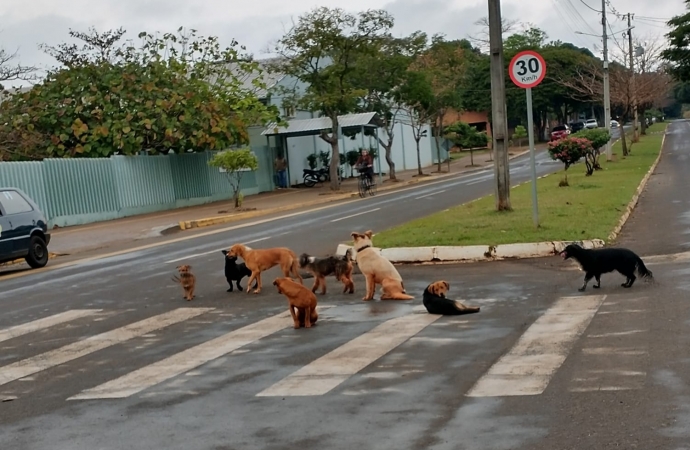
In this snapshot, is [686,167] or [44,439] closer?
[44,439]

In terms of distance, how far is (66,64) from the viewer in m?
39.5

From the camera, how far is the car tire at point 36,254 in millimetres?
17859

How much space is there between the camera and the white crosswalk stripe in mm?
8185

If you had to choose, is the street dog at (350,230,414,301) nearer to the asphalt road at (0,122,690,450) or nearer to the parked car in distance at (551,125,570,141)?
the asphalt road at (0,122,690,450)

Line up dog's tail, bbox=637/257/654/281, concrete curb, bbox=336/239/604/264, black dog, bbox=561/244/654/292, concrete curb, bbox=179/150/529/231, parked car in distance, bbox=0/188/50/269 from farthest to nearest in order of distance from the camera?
concrete curb, bbox=179/150/529/231, parked car in distance, bbox=0/188/50/269, concrete curb, bbox=336/239/604/264, dog's tail, bbox=637/257/654/281, black dog, bbox=561/244/654/292

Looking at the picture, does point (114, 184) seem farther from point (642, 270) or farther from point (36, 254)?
point (642, 270)

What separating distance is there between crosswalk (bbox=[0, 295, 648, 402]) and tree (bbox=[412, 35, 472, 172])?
4309cm

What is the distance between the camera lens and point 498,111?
18734mm

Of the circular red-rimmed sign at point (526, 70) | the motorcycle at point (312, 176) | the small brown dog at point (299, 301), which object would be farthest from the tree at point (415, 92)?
the small brown dog at point (299, 301)

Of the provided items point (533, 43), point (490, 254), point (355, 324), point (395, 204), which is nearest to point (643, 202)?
point (395, 204)

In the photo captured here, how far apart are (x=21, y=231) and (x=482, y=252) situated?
9040mm

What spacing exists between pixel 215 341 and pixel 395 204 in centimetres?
2039

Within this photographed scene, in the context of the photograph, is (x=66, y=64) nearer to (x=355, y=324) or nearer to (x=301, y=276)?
(x=301, y=276)

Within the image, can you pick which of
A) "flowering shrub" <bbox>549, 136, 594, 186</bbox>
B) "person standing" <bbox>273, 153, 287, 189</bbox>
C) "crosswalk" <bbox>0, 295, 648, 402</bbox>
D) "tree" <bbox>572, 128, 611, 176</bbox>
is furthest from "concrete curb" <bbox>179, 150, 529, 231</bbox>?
"crosswalk" <bbox>0, 295, 648, 402</bbox>
